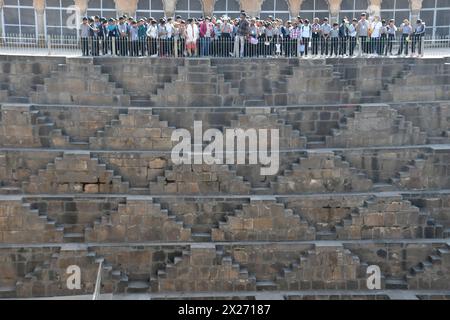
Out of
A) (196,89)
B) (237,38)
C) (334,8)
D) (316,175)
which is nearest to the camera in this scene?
(316,175)

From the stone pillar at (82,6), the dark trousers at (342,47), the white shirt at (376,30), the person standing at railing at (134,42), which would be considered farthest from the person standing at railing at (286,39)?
the stone pillar at (82,6)

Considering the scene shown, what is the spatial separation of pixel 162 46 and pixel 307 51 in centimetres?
467

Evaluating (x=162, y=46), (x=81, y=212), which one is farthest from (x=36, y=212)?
(x=162, y=46)

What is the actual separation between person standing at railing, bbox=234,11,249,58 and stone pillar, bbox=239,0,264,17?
6797 millimetres

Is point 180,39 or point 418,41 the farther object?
point 418,41

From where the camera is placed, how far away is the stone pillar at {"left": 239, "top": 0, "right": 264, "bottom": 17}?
89.4 feet

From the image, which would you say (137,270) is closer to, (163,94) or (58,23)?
(163,94)

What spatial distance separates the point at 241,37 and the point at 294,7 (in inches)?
304

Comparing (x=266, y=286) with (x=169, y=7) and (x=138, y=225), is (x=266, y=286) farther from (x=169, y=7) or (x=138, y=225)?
(x=169, y=7)

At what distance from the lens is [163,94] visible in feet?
63.7

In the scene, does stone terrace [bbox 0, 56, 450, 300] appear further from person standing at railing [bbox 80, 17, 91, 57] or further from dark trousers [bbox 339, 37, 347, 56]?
dark trousers [bbox 339, 37, 347, 56]

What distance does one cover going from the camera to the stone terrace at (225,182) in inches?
671

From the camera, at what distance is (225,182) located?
18.1 metres

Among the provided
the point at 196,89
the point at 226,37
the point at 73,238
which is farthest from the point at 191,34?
the point at 73,238
